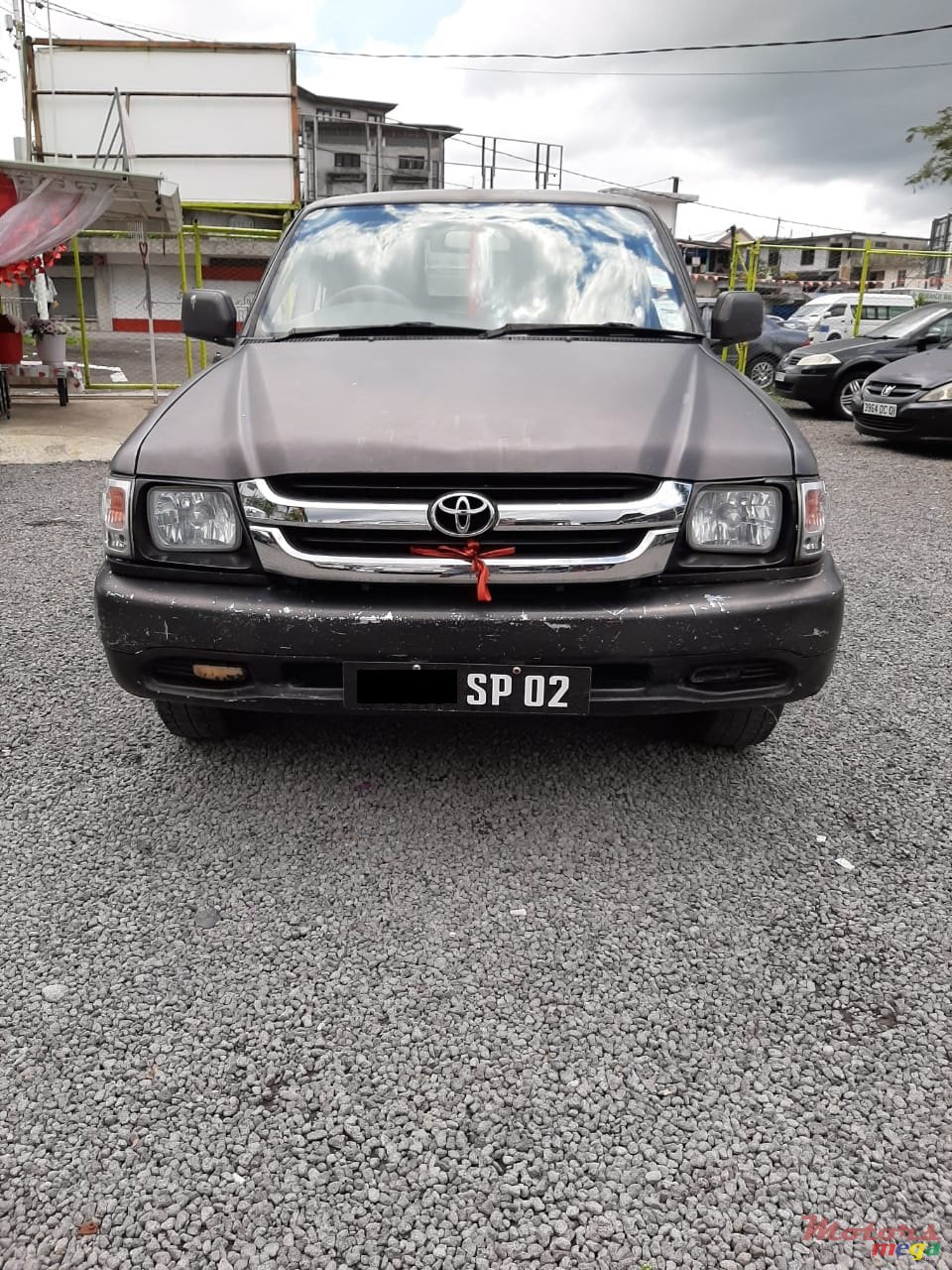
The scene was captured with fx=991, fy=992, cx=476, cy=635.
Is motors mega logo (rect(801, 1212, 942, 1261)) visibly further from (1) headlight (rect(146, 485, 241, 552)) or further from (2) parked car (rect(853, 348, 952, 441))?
(2) parked car (rect(853, 348, 952, 441))

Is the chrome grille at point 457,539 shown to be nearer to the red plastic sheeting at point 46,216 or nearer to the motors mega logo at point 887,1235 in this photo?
the motors mega logo at point 887,1235

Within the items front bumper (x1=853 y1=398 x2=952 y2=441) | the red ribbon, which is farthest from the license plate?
front bumper (x1=853 y1=398 x2=952 y2=441)

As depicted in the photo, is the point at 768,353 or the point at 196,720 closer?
the point at 196,720

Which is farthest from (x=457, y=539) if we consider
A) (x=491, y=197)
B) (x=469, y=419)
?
(x=491, y=197)

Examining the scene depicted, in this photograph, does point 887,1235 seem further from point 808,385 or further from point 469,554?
point 808,385

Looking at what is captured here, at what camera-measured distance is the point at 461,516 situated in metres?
2.37

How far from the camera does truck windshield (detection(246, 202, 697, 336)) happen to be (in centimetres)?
344

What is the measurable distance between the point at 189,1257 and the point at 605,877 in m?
1.31

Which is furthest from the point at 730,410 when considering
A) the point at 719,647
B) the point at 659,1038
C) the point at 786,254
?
the point at 786,254

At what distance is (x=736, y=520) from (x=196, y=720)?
5.45 ft

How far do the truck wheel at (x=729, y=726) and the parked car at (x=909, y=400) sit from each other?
773 centimetres

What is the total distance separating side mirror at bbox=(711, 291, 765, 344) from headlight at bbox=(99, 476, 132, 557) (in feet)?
7.47

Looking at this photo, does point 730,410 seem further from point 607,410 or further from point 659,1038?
point 659,1038

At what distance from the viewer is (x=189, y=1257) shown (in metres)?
1.49
